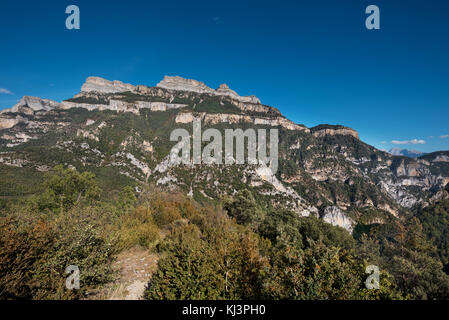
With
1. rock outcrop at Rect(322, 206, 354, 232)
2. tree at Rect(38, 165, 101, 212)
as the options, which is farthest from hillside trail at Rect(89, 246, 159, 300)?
rock outcrop at Rect(322, 206, 354, 232)

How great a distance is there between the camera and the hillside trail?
279 inches

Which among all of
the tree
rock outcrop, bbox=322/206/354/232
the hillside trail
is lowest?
rock outcrop, bbox=322/206/354/232

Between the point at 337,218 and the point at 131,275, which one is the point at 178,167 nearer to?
the point at 337,218

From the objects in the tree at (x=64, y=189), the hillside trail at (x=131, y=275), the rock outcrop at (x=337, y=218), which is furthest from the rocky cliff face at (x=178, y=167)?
the hillside trail at (x=131, y=275)

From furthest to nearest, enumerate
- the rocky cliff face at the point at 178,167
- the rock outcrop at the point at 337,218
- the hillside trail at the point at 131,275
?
the rock outcrop at the point at 337,218, the rocky cliff face at the point at 178,167, the hillside trail at the point at 131,275

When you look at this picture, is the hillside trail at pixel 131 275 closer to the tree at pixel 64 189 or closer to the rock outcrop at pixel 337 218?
the tree at pixel 64 189

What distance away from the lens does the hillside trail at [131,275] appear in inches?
279

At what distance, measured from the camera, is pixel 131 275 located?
351 inches

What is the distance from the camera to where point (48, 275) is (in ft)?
18.2

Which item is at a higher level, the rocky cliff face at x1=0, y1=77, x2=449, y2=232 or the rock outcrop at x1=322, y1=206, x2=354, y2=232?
the rocky cliff face at x1=0, y1=77, x2=449, y2=232

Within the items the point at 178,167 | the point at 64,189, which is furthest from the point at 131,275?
the point at 178,167

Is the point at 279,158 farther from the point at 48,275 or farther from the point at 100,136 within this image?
the point at 48,275

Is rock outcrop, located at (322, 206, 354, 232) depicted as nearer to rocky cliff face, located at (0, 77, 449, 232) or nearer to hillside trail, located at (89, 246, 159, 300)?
rocky cliff face, located at (0, 77, 449, 232)
